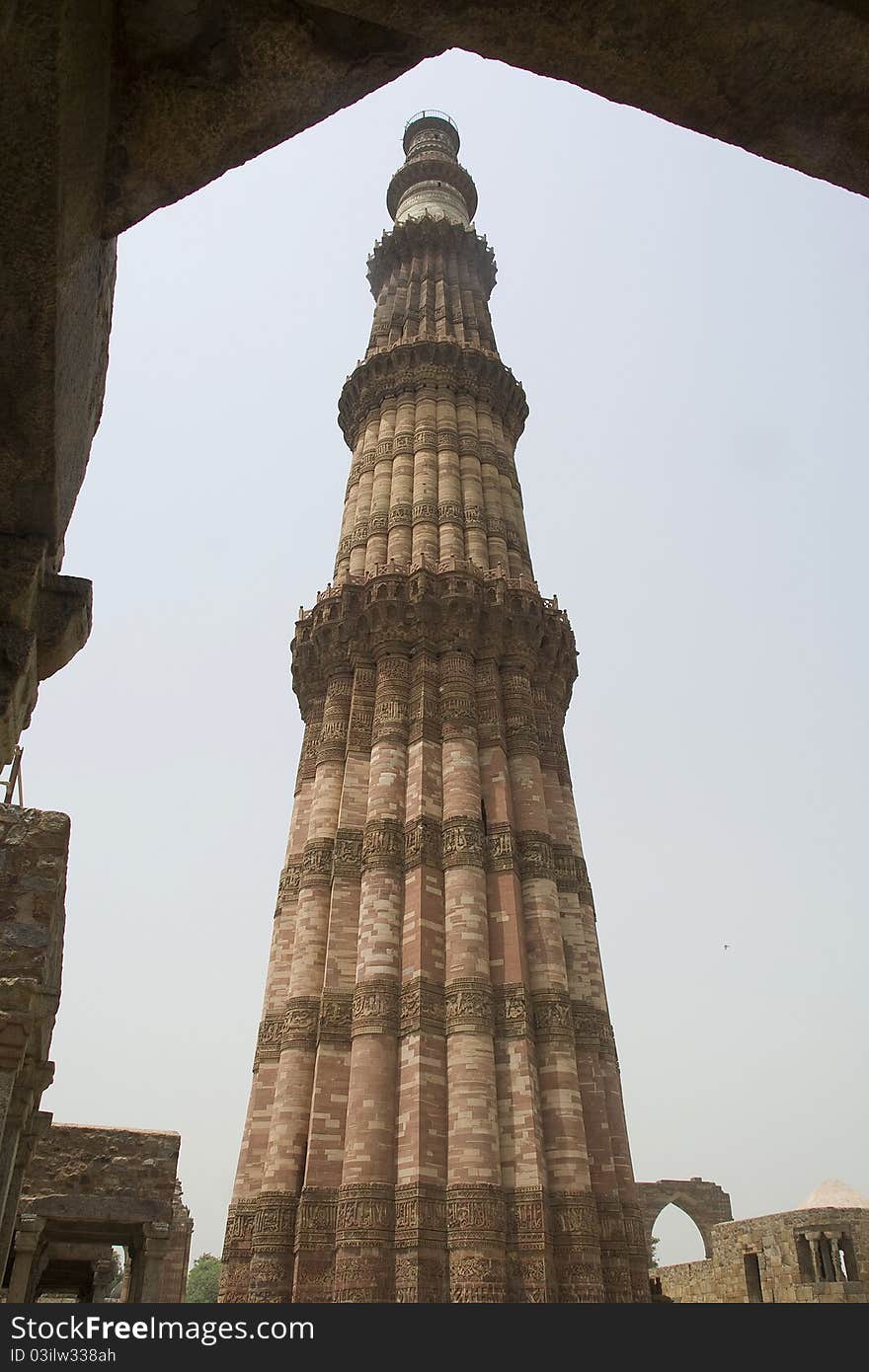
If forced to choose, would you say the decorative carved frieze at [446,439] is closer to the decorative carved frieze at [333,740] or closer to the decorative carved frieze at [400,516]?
the decorative carved frieze at [400,516]

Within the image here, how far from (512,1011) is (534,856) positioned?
8.50ft

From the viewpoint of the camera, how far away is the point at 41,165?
5.17 feet

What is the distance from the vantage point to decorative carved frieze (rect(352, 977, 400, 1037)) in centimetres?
1263

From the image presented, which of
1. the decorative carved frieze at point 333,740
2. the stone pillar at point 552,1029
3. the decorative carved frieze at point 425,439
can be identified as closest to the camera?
the stone pillar at point 552,1029

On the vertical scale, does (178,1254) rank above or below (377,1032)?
below

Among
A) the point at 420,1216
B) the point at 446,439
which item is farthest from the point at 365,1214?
the point at 446,439

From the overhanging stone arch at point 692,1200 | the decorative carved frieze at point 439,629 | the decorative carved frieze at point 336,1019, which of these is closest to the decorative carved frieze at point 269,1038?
the decorative carved frieze at point 336,1019

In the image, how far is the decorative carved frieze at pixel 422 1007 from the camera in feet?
41.3

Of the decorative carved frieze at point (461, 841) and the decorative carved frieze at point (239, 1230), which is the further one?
the decorative carved frieze at point (461, 841)

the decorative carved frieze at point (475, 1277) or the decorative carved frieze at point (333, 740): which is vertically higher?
the decorative carved frieze at point (333, 740)

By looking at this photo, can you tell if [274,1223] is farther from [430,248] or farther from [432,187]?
[432,187]

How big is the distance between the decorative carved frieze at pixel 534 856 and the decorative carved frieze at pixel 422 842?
4.51ft

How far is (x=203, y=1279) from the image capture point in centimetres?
4956

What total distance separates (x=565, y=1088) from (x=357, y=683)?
24.5 ft
